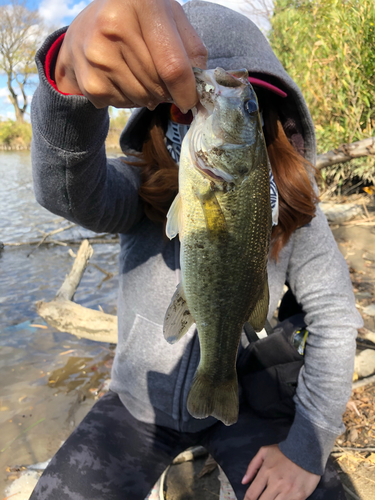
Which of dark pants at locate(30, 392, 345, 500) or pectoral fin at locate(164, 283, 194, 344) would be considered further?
dark pants at locate(30, 392, 345, 500)

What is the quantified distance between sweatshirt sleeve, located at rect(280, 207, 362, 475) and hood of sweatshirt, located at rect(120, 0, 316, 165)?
0.71 m

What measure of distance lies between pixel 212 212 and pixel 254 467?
1.56 meters

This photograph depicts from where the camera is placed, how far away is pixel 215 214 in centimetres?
123

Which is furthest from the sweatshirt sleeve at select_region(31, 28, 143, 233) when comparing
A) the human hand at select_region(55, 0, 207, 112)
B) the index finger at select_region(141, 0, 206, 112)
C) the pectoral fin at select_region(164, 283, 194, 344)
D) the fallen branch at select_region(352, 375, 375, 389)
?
the fallen branch at select_region(352, 375, 375, 389)

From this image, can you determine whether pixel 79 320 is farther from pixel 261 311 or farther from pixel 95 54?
pixel 95 54

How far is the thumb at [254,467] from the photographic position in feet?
6.26

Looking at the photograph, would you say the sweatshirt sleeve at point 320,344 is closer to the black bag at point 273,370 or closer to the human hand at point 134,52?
the black bag at point 273,370

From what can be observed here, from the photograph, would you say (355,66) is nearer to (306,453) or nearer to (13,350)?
(306,453)

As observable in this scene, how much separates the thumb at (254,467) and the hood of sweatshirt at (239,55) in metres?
1.94

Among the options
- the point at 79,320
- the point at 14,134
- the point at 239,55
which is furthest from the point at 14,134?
the point at 239,55

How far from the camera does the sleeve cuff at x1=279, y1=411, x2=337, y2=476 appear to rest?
1915 millimetres

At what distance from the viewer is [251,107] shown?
1.21 metres

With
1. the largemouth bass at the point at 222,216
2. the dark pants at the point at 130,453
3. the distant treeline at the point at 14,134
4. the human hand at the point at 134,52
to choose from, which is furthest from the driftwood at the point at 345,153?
the distant treeline at the point at 14,134

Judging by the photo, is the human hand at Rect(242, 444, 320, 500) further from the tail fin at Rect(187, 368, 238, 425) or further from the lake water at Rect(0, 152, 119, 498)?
the lake water at Rect(0, 152, 119, 498)
